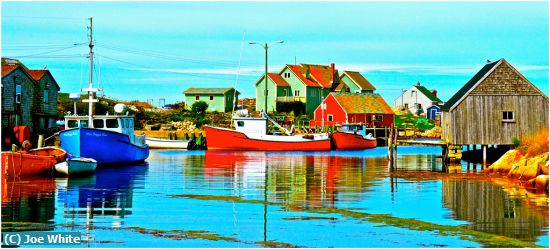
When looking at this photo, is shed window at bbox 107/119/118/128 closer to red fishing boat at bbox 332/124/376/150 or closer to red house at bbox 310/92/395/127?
red fishing boat at bbox 332/124/376/150

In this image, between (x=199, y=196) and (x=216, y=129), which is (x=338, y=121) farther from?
(x=199, y=196)

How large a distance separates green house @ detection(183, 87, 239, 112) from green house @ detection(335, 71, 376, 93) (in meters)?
16.4

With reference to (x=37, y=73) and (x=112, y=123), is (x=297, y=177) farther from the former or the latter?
(x=37, y=73)

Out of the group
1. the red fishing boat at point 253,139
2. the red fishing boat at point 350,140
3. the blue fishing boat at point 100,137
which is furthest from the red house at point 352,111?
the blue fishing boat at point 100,137

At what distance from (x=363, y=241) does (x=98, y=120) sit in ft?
93.6

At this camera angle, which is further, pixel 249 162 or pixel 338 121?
pixel 338 121

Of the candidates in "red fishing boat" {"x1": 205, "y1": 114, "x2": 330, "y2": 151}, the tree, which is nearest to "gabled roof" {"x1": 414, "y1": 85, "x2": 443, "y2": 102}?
the tree

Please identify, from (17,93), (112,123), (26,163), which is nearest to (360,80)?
(17,93)

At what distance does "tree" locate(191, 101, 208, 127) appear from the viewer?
89.1 metres

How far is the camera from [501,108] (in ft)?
156

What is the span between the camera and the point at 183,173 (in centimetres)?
4241

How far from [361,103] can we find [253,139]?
86.2 feet

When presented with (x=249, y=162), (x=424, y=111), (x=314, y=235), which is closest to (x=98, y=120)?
(x=249, y=162)

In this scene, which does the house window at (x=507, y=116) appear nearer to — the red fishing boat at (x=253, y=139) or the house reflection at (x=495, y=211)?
the house reflection at (x=495, y=211)
